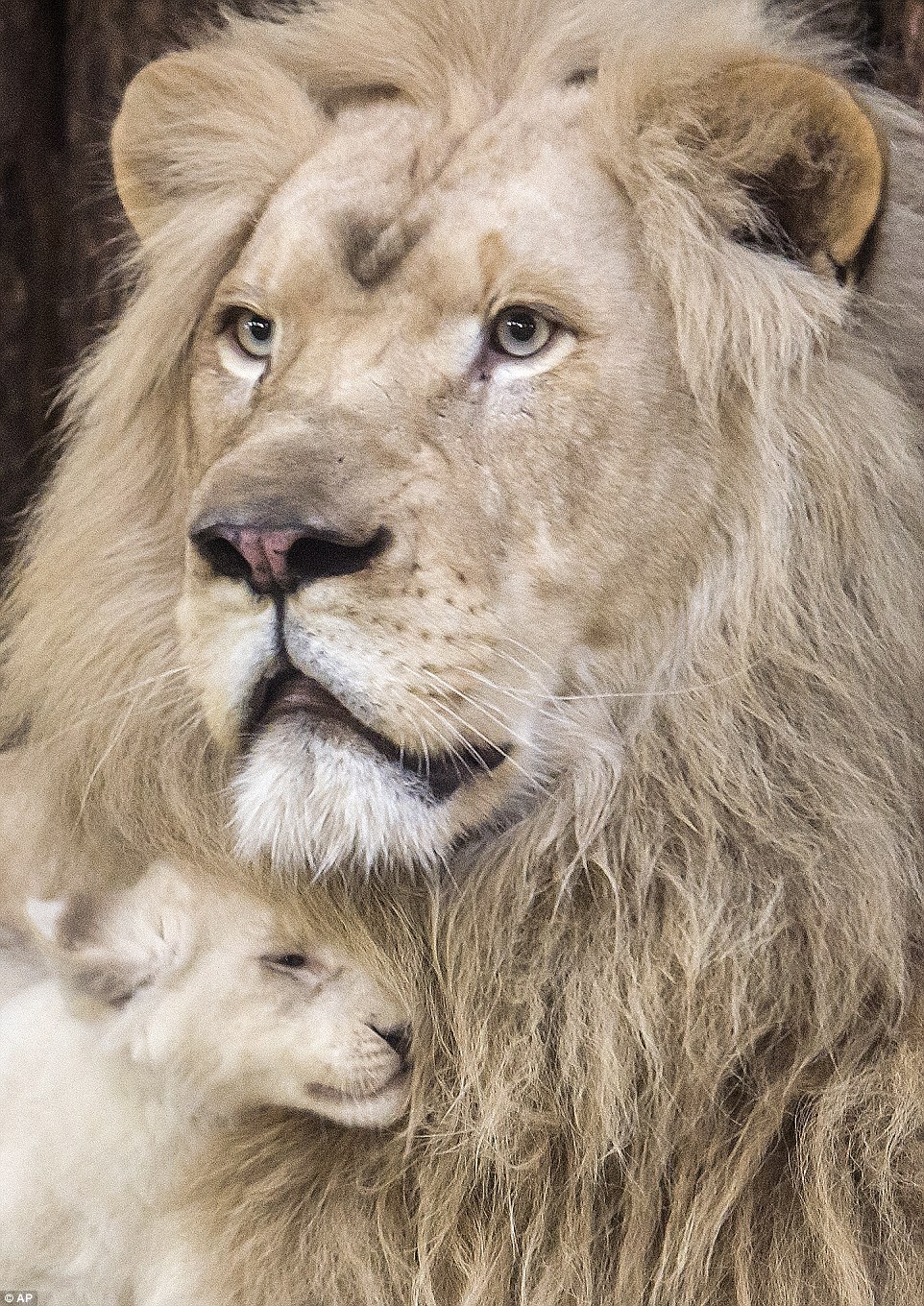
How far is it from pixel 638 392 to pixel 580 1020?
2.40ft

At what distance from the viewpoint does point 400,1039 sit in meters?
2.12

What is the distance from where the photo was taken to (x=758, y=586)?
78.2 inches

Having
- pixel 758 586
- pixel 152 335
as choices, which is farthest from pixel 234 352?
pixel 758 586

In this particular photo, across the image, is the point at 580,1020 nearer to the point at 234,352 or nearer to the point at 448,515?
the point at 448,515

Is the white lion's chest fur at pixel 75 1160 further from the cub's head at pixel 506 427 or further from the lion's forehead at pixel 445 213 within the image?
the lion's forehead at pixel 445 213

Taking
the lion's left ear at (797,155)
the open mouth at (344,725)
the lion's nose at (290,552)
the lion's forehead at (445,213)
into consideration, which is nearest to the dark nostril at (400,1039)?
the open mouth at (344,725)

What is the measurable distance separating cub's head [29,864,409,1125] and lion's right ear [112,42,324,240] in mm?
935

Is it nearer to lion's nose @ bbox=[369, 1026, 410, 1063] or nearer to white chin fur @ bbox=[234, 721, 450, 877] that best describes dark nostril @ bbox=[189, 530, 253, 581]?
white chin fur @ bbox=[234, 721, 450, 877]

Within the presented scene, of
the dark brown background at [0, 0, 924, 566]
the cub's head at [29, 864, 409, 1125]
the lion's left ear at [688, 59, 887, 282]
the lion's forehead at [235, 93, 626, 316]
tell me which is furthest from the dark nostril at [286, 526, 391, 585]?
the dark brown background at [0, 0, 924, 566]

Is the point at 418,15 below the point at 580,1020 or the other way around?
the other way around

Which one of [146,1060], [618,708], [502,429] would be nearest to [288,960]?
[146,1060]

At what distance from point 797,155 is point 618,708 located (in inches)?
25.9

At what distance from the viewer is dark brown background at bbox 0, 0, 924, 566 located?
3061 millimetres

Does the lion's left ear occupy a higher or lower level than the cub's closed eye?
higher
